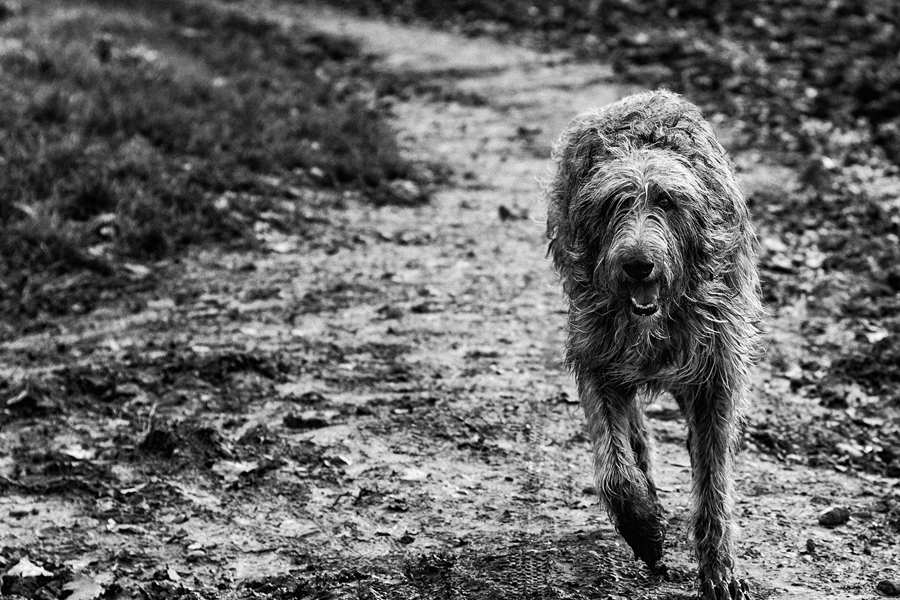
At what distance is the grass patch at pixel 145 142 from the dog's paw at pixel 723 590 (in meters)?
5.53

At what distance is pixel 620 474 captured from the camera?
4871 mm

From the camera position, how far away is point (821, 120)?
38.2 feet

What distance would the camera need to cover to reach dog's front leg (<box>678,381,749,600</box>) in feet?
15.9

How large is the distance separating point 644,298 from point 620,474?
911 millimetres

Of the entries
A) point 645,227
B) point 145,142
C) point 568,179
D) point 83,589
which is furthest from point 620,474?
point 145,142

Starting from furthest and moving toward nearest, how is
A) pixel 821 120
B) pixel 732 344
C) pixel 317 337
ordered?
pixel 821 120 → pixel 317 337 → pixel 732 344

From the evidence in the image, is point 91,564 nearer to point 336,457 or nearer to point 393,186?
point 336,457

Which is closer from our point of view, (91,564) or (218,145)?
(91,564)

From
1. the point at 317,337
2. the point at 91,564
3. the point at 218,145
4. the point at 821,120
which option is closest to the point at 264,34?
the point at 218,145

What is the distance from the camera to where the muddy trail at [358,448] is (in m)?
5.24

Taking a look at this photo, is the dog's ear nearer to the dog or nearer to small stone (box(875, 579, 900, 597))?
the dog

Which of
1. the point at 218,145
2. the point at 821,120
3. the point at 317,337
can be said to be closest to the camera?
the point at 317,337

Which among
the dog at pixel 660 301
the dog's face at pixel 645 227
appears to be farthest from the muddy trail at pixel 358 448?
the dog's face at pixel 645 227

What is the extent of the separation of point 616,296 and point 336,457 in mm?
2404
